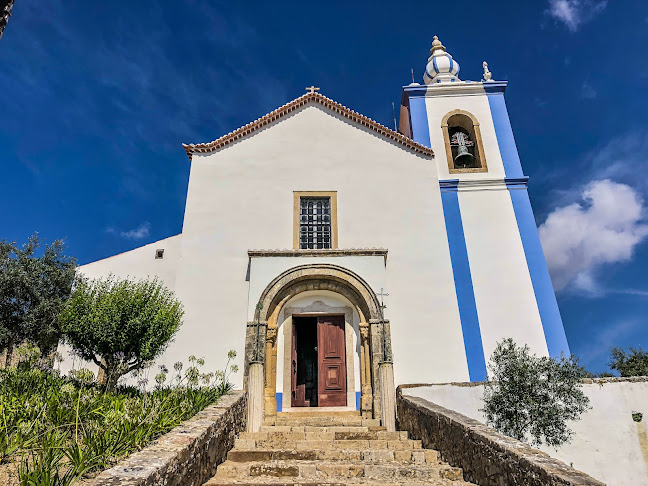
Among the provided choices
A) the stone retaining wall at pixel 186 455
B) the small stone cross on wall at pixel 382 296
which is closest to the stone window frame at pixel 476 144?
the small stone cross on wall at pixel 382 296

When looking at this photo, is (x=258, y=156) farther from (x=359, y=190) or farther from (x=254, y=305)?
(x=254, y=305)

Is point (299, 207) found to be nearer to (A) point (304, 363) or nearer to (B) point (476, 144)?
(A) point (304, 363)

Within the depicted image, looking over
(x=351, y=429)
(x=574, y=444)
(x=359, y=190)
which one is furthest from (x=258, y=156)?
(x=574, y=444)

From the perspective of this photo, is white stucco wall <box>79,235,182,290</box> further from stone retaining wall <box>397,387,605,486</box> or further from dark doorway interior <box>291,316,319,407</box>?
stone retaining wall <box>397,387,605,486</box>

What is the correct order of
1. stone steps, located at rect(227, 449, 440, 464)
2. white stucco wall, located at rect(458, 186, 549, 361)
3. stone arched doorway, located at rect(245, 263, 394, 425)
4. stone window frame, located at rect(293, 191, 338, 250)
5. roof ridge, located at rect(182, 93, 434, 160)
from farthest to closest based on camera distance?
roof ridge, located at rect(182, 93, 434, 160), stone window frame, located at rect(293, 191, 338, 250), white stucco wall, located at rect(458, 186, 549, 361), stone arched doorway, located at rect(245, 263, 394, 425), stone steps, located at rect(227, 449, 440, 464)

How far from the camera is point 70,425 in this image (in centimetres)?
512

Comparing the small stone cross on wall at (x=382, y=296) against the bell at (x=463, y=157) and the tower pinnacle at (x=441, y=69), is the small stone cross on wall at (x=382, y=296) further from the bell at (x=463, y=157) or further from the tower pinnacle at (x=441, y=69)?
the tower pinnacle at (x=441, y=69)

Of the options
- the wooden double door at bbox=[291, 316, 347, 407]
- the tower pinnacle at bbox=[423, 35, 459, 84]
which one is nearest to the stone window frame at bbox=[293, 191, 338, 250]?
the wooden double door at bbox=[291, 316, 347, 407]

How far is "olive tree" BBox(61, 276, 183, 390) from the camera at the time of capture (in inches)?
326

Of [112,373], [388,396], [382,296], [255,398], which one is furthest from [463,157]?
[112,373]

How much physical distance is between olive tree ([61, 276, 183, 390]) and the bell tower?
7217 millimetres

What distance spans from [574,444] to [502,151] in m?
8.46

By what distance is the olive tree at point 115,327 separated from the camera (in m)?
8.29

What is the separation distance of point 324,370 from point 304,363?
152cm
